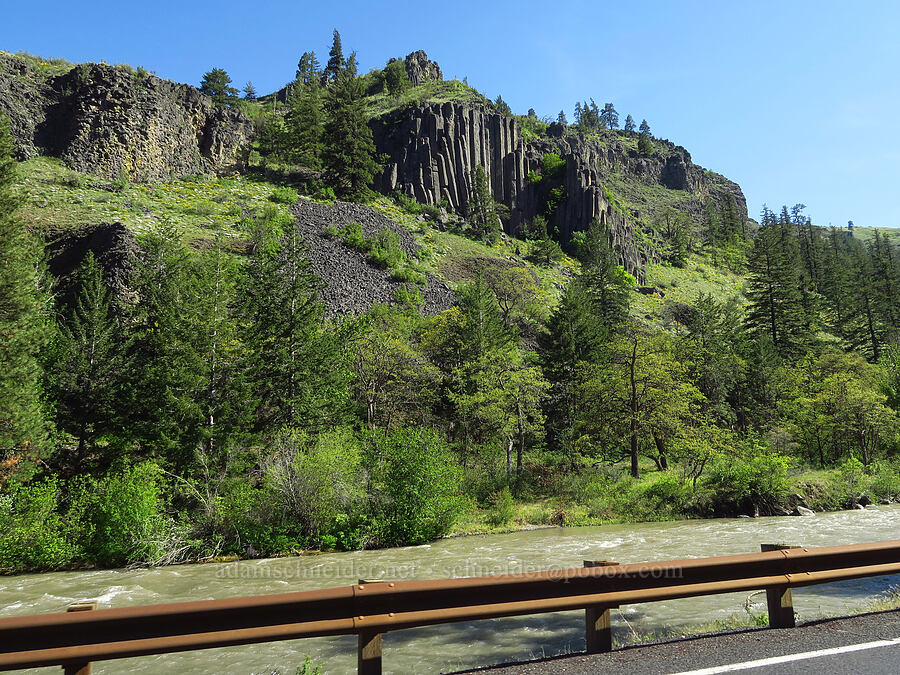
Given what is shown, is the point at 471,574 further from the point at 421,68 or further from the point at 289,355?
the point at 421,68

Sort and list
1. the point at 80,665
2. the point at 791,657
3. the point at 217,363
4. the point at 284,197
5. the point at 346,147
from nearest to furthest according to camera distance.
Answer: the point at 80,665
the point at 791,657
the point at 217,363
the point at 284,197
the point at 346,147

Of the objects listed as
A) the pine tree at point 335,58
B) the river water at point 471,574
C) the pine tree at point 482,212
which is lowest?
the river water at point 471,574

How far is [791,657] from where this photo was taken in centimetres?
432

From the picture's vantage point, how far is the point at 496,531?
25.2m

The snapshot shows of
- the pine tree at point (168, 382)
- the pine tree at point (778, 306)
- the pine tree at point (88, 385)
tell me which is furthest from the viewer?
the pine tree at point (778, 306)

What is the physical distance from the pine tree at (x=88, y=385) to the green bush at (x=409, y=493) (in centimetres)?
1438

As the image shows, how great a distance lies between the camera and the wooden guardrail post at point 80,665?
11.5ft

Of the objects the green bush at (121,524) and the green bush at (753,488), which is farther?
the green bush at (753,488)

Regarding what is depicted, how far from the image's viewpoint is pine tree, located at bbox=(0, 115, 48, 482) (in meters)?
20.5

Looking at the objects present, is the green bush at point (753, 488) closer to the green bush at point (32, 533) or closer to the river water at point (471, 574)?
the river water at point (471, 574)

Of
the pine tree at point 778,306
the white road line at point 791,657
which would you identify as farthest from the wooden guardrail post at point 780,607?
the pine tree at point 778,306

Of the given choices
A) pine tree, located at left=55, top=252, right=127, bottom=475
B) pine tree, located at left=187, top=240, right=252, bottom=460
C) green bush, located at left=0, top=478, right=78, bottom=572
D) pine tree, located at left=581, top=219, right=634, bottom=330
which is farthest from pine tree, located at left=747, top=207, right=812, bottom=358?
green bush, located at left=0, top=478, right=78, bottom=572

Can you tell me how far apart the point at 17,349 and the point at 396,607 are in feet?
82.7

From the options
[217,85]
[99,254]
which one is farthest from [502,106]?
[99,254]
